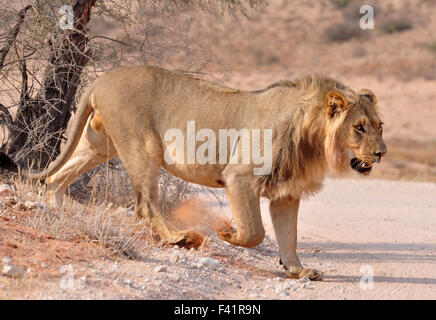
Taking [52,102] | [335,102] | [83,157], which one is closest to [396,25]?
[52,102]

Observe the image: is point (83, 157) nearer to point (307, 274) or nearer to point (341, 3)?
point (307, 274)

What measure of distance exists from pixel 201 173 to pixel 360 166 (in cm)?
140

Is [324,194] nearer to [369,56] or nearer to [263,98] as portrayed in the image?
[263,98]

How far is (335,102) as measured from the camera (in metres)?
6.09

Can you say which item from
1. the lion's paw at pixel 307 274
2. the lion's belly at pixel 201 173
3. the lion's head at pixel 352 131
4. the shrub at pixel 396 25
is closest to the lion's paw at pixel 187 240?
the lion's belly at pixel 201 173

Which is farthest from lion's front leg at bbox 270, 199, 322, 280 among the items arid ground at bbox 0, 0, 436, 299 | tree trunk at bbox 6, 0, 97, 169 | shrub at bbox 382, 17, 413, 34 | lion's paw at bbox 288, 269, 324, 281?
shrub at bbox 382, 17, 413, 34

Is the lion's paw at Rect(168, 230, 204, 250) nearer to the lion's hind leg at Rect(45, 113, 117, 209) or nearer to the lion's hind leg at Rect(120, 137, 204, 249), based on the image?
the lion's hind leg at Rect(120, 137, 204, 249)

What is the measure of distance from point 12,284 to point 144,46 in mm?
5135

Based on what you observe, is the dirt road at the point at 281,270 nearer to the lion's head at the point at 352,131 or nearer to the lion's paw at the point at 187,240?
the lion's paw at the point at 187,240

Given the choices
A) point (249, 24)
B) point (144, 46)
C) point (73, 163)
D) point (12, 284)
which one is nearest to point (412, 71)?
point (249, 24)

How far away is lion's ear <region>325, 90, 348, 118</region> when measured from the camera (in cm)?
607

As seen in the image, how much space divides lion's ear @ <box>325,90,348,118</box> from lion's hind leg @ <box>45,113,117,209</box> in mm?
2206

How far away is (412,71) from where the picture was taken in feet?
109
